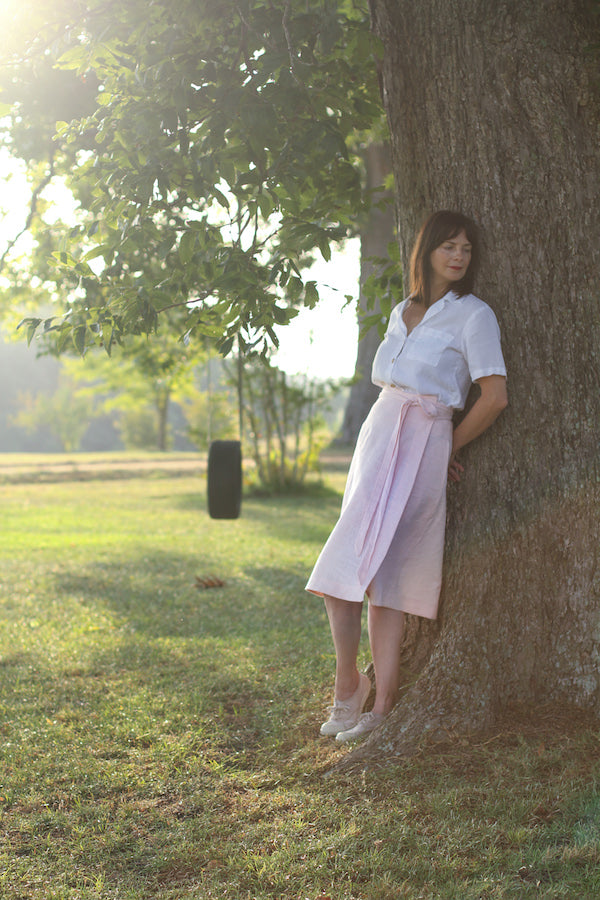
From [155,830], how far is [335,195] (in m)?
3.23

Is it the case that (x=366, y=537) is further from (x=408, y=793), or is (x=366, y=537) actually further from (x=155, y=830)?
(x=155, y=830)

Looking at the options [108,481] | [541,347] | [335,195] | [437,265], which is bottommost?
[108,481]

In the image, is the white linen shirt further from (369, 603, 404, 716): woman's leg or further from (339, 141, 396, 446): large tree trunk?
(339, 141, 396, 446): large tree trunk

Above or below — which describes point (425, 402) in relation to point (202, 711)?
above

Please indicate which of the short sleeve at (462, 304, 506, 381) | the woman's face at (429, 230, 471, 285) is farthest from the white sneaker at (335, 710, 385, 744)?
the woman's face at (429, 230, 471, 285)

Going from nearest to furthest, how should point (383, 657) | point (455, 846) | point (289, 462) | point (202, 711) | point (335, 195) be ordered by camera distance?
point (455, 846)
point (383, 657)
point (202, 711)
point (335, 195)
point (289, 462)

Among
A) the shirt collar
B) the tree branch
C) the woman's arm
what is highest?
the tree branch

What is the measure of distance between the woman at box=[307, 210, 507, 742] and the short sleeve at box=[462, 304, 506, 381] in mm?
23

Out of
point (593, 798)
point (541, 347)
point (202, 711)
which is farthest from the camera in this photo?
point (202, 711)

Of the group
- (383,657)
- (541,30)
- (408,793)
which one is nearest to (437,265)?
(541,30)

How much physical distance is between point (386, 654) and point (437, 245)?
69.2 inches

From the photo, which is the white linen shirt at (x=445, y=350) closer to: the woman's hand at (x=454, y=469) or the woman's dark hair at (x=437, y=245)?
the woman's dark hair at (x=437, y=245)

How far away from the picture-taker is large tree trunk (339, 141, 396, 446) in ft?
23.9

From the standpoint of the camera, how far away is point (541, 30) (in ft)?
10.9
